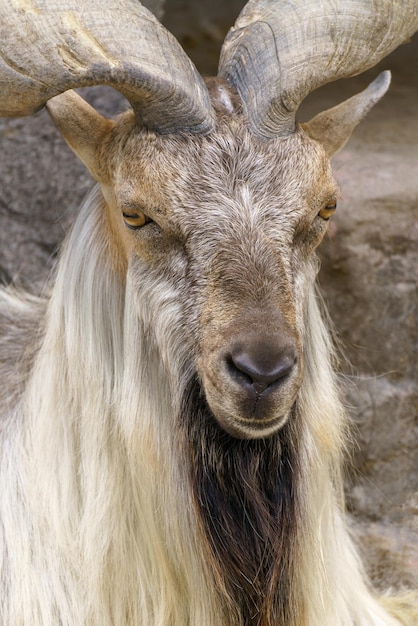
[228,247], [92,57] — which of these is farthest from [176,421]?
[92,57]

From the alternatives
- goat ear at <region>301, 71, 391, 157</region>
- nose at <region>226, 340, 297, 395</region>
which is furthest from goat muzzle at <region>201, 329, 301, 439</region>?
goat ear at <region>301, 71, 391, 157</region>

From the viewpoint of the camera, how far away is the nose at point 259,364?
2820 mm

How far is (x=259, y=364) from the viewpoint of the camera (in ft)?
9.25

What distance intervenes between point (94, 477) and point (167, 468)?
0.97ft

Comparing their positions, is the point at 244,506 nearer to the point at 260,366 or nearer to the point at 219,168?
the point at 260,366

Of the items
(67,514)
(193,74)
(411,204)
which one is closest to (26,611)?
(67,514)

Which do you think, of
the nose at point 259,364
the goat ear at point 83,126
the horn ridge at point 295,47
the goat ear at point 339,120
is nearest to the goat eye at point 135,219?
the goat ear at point 83,126

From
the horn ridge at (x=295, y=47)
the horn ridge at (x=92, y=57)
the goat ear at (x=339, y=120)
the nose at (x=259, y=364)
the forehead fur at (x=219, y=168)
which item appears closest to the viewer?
the nose at (x=259, y=364)

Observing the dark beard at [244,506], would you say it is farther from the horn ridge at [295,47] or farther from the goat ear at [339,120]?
the goat ear at [339,120]

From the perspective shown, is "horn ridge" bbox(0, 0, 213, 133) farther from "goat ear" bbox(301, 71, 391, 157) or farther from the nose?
the nose

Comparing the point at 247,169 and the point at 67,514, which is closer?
the point at 247,169

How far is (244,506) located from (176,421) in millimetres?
341

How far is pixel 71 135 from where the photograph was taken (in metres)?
3.41

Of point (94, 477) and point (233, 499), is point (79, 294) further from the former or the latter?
point (233, 499)
